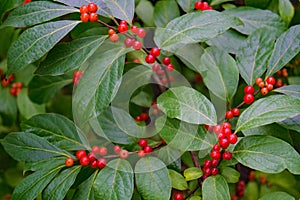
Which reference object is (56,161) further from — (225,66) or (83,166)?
(225,66)

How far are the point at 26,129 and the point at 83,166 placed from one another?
0.59 feet

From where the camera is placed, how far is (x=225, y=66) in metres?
0.99

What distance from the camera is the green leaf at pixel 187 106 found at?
0.87 metres

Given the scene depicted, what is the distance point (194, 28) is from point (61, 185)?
15.8 inches

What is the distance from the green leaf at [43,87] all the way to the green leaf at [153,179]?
438 millimetres

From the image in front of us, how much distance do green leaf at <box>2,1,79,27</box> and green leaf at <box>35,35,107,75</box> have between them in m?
0.06

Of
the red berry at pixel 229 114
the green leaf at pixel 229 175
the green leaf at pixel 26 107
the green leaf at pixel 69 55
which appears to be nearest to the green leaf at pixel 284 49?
the red berry at pixel 229 114

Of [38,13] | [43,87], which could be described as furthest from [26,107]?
[38,13]

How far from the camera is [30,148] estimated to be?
1.00 m

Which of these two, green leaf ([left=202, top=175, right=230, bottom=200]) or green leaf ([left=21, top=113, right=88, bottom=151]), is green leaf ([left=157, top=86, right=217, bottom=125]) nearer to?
green leaf ([left=202, top=175, right=230, bottom=200])

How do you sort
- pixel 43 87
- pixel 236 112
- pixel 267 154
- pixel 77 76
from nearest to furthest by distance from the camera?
pixel 267 154 → pixel 236 112 → pixel 77 76 → pixel 43 87

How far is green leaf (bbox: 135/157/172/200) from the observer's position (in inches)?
34.0

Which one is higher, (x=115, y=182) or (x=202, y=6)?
(x=202, y=6)

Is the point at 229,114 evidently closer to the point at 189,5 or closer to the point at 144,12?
the point at 189,5
